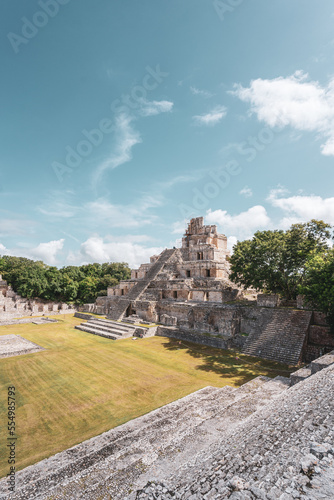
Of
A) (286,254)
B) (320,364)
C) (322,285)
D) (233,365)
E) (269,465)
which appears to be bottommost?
(233,365)

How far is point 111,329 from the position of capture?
80.4 feet

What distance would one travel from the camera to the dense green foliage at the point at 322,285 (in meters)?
14.0

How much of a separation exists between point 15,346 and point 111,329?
7.95 metres

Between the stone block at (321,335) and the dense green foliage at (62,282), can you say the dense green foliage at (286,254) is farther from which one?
the dense green foliage at (62,282)

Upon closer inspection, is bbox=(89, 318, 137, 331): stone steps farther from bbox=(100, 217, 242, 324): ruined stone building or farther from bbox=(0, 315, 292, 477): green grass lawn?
bbox=(0, 315, 292, 477): green grass lawn

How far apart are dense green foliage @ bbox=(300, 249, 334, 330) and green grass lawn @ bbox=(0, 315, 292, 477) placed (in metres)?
4.22

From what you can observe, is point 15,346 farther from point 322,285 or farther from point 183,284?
point 322,285

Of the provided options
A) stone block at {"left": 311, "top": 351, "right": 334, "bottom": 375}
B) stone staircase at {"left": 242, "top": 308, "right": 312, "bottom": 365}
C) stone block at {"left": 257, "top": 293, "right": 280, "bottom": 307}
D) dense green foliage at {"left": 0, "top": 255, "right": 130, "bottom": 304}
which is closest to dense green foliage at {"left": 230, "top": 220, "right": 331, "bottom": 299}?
stone block at {"left": 257, "top": 293, "right": 280, "bottom": 307}

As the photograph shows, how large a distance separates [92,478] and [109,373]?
905 centimetres

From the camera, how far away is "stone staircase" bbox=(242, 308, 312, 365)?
15320mm

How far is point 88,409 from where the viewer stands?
10570 millimetres

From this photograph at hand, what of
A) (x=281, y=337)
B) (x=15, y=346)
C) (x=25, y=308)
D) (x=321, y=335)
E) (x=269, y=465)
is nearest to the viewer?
(x=269, y=465)

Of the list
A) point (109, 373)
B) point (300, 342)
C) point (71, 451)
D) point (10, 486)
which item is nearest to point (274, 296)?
point (300, 342)

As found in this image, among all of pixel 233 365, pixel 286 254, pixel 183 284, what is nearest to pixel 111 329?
pixel 183 284
